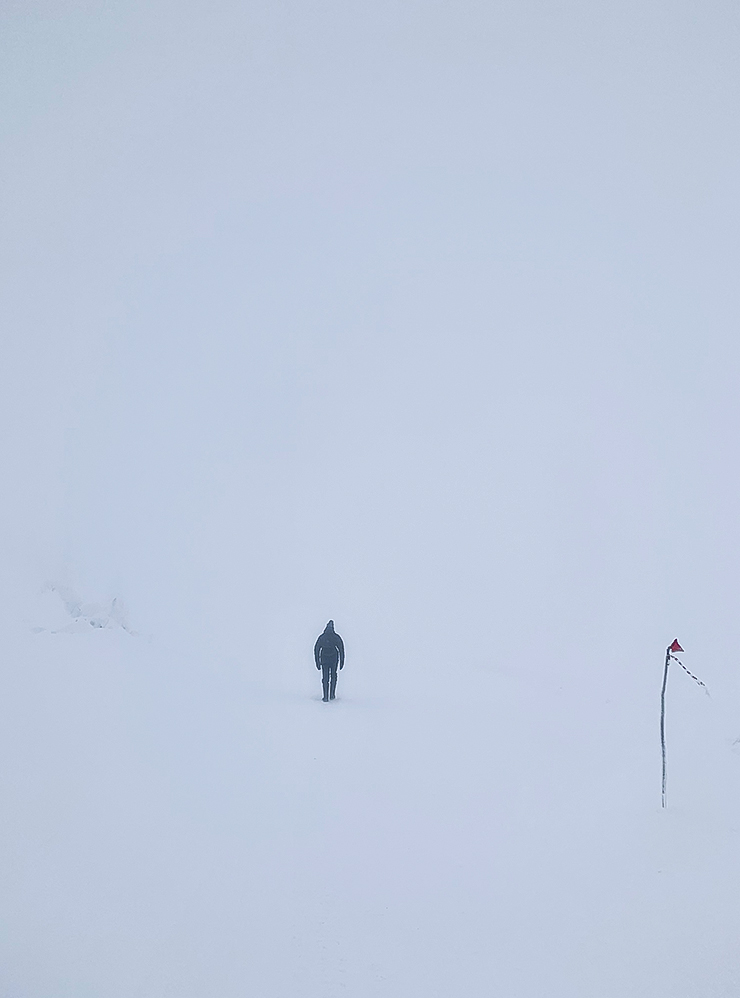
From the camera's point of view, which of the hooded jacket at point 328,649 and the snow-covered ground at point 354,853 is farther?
the hooded jacket at point 328,649

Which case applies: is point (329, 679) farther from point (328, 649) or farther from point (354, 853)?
point (354, 853)

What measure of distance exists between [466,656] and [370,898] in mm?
16300

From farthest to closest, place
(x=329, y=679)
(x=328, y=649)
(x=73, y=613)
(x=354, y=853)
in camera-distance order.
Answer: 1. (x=73, y=613)
2. (x=329, y=679)
3. (x=328, y=649)
4. (x=354, y=853)

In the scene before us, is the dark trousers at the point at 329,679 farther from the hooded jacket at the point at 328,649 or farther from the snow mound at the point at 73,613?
the snow mound at the point at 73,613

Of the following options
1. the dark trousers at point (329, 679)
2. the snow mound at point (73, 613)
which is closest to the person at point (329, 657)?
the dark trousers at point (329, 679)

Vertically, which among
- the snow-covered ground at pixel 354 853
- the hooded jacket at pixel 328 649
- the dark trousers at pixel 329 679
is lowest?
the snow-covered ground at pixel 354 853

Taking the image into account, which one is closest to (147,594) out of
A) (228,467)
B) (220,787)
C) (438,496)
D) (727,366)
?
(220,787)

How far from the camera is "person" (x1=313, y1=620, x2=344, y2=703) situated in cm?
1477

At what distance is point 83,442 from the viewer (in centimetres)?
5828

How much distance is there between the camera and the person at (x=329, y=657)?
14.8 metres

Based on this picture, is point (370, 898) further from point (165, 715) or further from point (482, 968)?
point (165, 715)

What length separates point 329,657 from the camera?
48.5 ft

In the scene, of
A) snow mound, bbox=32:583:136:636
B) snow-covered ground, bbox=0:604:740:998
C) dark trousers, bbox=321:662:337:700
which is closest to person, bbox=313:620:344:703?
dark trousers, bbox=321:662:337:700

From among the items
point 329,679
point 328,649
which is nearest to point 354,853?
point 328,649
